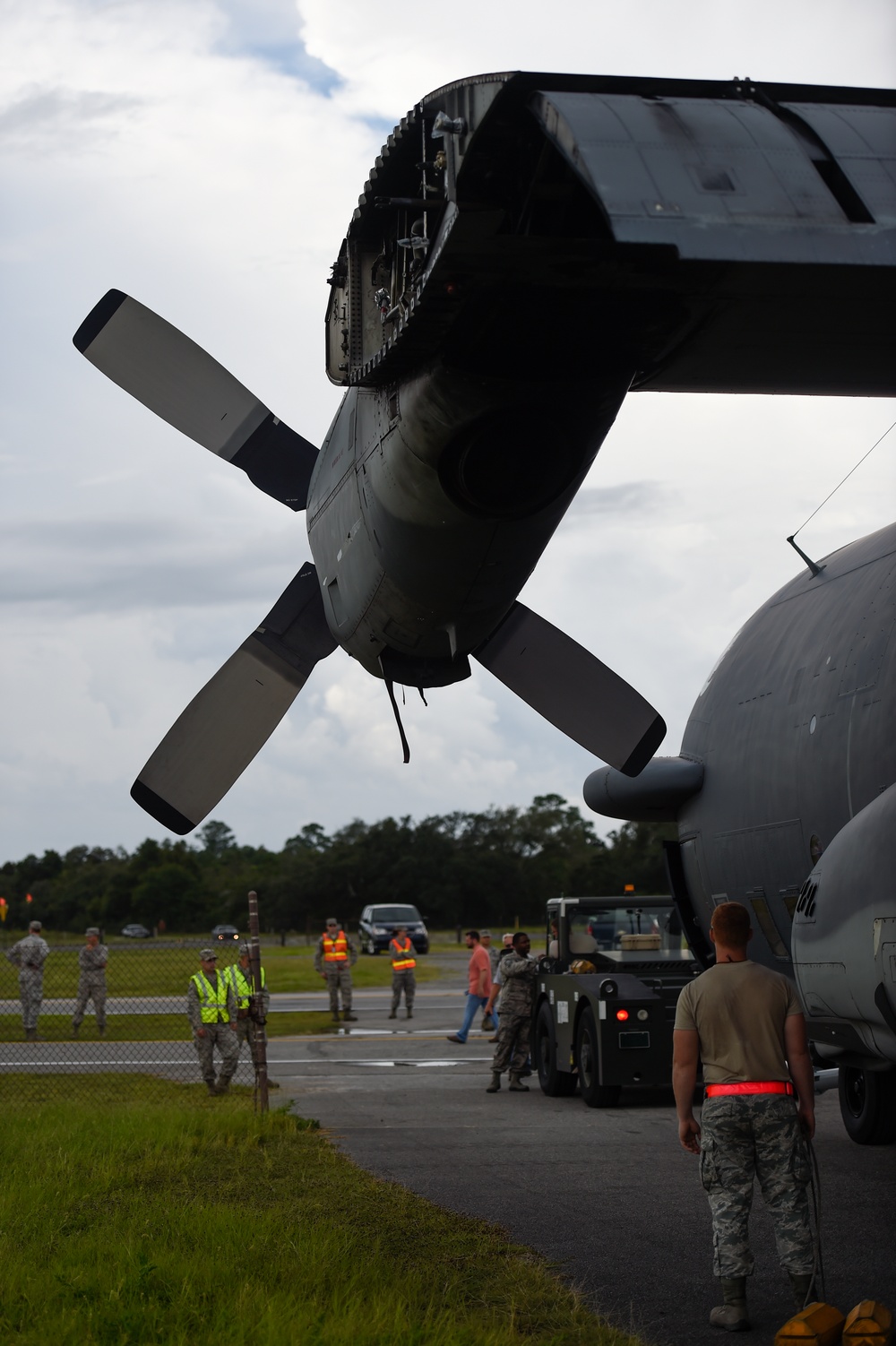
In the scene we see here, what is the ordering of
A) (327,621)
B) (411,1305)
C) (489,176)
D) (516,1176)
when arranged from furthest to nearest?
(516,1176), (327,621), (411,1305), (489,176)

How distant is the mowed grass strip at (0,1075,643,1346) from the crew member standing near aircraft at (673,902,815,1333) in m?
0.64

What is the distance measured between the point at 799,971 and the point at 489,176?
347 cm

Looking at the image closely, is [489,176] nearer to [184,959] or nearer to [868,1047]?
[868,1047]

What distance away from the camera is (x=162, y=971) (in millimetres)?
21938

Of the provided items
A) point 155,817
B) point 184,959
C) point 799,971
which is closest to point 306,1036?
point 184,959

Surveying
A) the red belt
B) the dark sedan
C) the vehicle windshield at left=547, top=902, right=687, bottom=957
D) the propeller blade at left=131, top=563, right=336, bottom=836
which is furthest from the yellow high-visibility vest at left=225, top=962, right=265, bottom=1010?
the dark sedan

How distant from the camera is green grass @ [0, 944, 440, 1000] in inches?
712

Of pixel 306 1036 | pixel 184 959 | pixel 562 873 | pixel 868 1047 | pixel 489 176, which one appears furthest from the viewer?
pixel 562 873

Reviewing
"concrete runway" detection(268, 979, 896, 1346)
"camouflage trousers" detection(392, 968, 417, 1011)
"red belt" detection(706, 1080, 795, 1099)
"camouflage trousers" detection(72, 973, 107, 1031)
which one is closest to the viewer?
"red belt" detection(706, 1080, 795, 1099)

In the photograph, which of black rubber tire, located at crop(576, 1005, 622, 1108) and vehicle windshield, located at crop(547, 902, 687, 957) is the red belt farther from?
vehicle windshield, located at crop(547, 902, 687, 957)

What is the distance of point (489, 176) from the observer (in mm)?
4191

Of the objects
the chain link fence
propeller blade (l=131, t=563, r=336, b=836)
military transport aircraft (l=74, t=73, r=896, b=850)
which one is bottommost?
the chain link fence

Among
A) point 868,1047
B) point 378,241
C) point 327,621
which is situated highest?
point 378,241

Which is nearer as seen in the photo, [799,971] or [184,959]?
[799,971]
